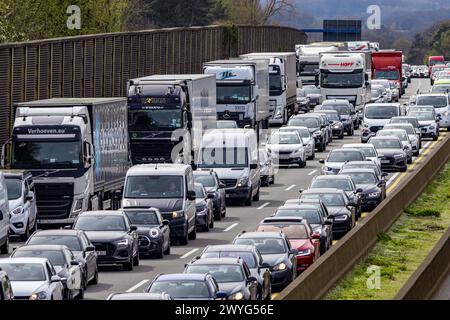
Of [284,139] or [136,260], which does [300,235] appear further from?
[284,139]

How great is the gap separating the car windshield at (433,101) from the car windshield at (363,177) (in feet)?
111

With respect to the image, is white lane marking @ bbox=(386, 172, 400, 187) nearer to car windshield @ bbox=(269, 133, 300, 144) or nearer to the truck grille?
car windshield @ bbox=(269, 133, 300, 144)

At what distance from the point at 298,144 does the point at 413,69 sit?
121m

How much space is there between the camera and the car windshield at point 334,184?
146 ft

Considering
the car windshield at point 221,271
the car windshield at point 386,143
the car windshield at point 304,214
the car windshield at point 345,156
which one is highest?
the car windshield at point 221,271

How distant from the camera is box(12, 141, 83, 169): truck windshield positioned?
1631 inches

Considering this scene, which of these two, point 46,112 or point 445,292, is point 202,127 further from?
point 445,292

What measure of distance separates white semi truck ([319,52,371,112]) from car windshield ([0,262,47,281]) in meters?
60.9

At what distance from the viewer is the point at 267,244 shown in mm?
30969

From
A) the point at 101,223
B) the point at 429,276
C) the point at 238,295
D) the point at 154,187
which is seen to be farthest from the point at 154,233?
the point at 238,295

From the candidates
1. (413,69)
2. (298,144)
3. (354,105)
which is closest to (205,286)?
(298,144)

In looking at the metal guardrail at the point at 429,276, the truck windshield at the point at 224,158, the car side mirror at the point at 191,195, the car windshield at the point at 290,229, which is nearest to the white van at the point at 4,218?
the car side mirror at the point at 191,195

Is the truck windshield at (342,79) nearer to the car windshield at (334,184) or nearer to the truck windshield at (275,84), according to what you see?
the truck windshield at (275,84)

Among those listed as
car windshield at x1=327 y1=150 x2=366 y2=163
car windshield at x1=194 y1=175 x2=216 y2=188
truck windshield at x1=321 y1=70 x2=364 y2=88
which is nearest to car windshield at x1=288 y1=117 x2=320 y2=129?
car windshield at x1=327 y1=150 x2=366 y2=163
